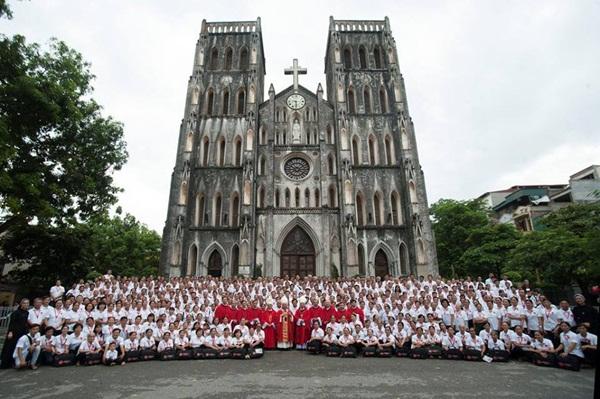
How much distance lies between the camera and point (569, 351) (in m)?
7.81

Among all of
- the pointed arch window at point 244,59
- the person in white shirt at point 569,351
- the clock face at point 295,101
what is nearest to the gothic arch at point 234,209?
the clock face at point 295,101

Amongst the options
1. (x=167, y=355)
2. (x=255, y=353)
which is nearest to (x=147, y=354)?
(x=167, y=355)

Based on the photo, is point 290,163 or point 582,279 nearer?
point 582,279

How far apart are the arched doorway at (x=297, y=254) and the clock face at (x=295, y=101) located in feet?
33.0

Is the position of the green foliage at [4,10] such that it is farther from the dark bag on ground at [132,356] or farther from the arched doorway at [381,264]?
the arched doorway at [381,264]

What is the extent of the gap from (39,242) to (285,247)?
542 inches

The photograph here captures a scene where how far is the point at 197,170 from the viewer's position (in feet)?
81.1

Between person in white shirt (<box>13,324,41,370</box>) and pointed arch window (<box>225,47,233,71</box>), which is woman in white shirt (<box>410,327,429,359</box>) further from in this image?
pointed arch window (<box>225,47,233,71</box>)

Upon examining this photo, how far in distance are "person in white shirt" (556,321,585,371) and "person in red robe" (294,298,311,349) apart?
619cm

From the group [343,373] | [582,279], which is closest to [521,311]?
[343,373]

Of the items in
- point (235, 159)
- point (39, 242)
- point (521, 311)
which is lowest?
point (521, 311)

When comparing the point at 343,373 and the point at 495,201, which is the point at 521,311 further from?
the point at 495,201

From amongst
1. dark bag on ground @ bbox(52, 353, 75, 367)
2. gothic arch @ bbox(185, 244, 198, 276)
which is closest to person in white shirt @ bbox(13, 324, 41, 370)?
dark bag on ground @ bbox(52, 353, 75, 367)

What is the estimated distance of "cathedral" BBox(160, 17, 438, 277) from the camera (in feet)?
73.4
